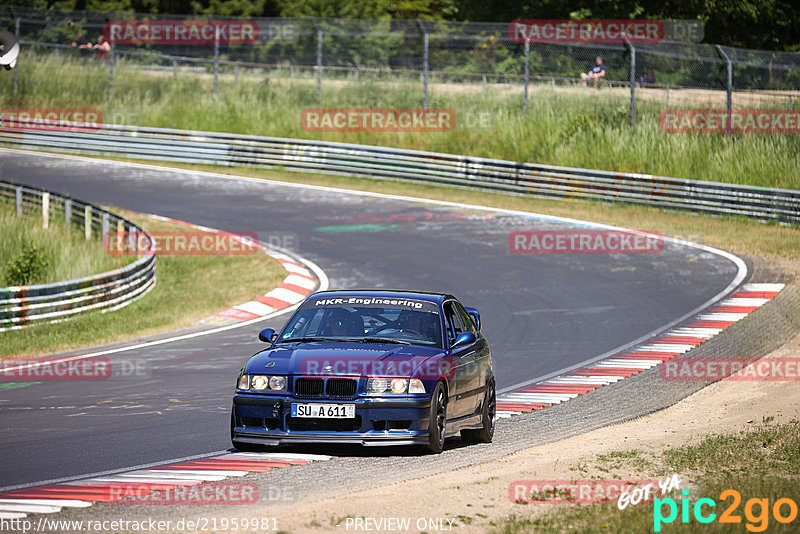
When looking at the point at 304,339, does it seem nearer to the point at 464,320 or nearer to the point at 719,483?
the point at 464,320

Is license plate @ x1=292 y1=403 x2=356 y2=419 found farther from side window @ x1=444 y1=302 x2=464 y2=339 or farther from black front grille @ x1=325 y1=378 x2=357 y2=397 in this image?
side window @ x1=444 y1=302 x2=464 y2=339

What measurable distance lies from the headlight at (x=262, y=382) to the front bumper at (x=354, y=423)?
109 millimetres

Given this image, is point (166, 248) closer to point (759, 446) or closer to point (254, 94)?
point (254, 94)

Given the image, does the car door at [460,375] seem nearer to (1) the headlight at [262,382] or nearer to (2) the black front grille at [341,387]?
(2) the black front grille at [341,387]

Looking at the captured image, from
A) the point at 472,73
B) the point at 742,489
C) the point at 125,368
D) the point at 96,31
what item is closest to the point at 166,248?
the point at 125,368

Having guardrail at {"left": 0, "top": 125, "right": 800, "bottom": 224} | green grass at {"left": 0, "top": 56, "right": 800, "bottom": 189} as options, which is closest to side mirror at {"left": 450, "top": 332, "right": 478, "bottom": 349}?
guardrail at {"left": 0, "top": 125, "right": 800, "bottom": 224}

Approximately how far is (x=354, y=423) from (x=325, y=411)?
25cm

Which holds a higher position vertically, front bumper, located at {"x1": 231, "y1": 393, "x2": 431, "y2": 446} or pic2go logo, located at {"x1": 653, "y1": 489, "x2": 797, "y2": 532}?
pic2go logo, located at {"x1": 653, "y1": 489, "x2": 797, "y2": 532}

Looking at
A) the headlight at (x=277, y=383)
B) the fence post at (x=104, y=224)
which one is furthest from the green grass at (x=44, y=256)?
the headlight at (x=277, y=383)

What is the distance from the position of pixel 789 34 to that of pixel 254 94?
2617cm

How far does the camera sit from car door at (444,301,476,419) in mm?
10398

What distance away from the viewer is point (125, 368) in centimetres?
1570

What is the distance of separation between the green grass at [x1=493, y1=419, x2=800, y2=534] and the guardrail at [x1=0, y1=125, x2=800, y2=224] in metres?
17.9

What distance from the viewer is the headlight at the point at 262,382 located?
9.77m
